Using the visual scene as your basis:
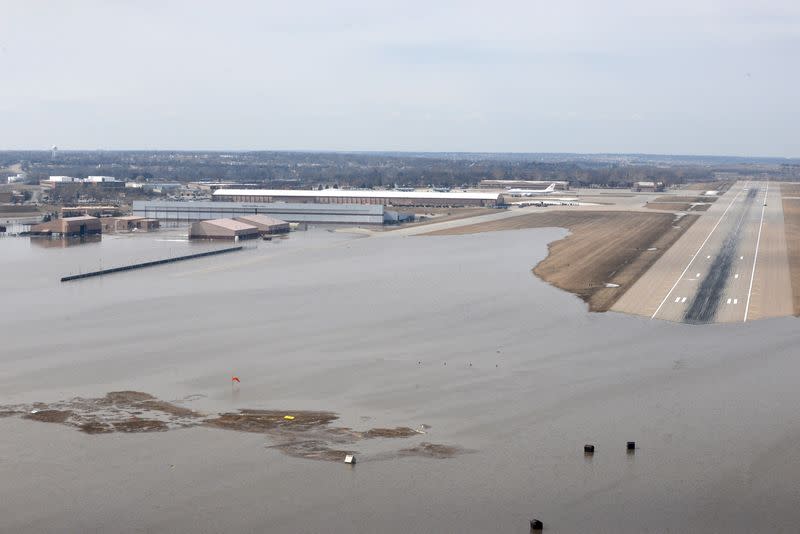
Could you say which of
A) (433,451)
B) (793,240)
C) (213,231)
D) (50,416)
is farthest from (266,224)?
(433,451)

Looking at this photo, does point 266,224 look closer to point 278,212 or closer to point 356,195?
point 278,212

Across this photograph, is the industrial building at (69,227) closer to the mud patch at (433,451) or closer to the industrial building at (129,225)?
the industrial building at (129,225)

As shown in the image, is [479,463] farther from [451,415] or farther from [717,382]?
[717,382]

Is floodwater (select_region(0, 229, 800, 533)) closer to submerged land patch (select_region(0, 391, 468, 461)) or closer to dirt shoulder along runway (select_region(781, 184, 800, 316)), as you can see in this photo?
submerged land patch (select_region(0, 391, 468, 461))

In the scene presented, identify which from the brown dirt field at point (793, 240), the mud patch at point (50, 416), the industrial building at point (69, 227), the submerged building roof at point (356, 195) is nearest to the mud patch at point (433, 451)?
the mud patch at point (50, 416)

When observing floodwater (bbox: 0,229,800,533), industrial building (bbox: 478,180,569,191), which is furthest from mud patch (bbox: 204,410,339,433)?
industrial building (bbox: 478,180,569,191)

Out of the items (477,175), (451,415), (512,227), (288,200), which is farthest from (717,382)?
(477,175)
